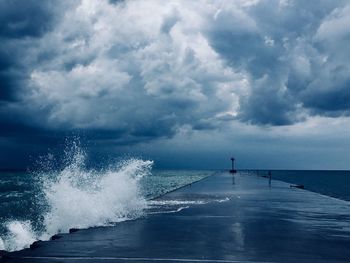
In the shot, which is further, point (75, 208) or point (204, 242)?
point (75, 208)

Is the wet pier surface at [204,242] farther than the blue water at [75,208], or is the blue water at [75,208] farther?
the blue water at [75,208]

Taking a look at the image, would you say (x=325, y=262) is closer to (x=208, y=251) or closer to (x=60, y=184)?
(x=208, y=251)

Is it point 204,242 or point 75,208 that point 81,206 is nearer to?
point 75,208

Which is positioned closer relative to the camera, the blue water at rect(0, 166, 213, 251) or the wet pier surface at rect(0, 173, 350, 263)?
the wet pier surface at rect(0, 173, 350, 263)

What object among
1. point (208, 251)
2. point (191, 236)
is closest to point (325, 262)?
point (208, 251)

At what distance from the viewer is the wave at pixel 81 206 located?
19188mm

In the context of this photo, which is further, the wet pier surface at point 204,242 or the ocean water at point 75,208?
the ocean water at point 75,208

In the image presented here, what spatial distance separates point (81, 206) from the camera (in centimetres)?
2122

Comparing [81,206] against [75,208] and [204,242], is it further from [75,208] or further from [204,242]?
[204,242]

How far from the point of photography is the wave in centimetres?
1919

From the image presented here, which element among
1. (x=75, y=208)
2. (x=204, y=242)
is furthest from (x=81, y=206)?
(x=204, y=242)

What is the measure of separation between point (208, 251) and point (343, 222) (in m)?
11.5

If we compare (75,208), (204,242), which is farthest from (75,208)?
(204,242)

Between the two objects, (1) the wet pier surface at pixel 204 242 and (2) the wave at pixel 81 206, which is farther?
(2) the wave at pixel 81 206
